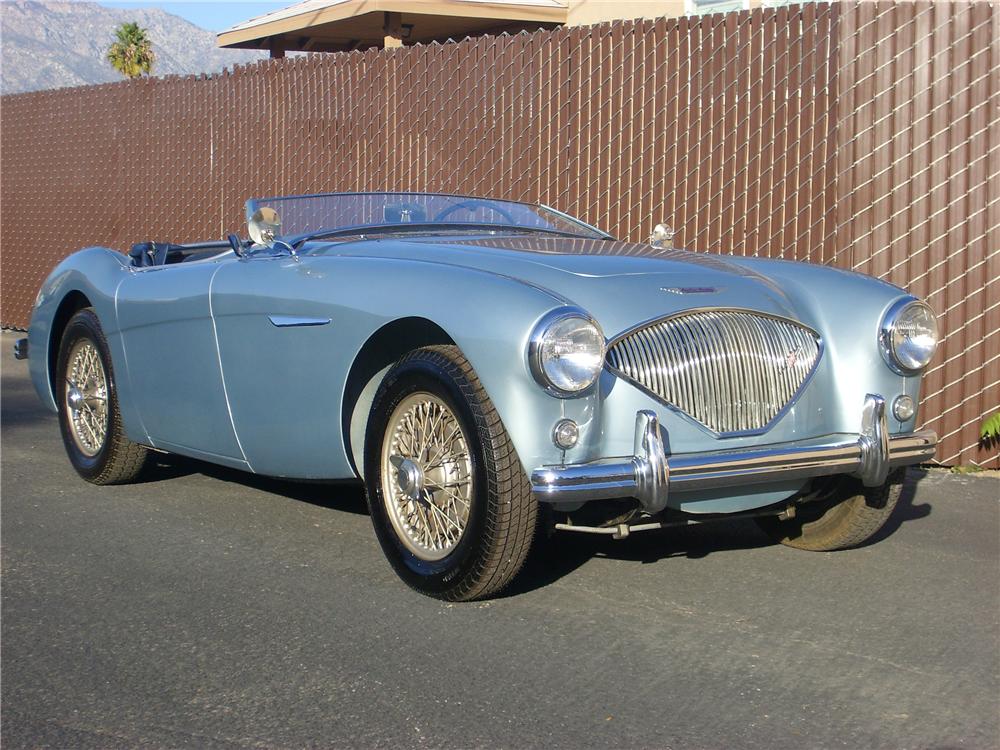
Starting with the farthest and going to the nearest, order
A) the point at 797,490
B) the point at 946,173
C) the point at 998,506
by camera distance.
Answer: the point at 946,173
the point at 998,506
the point at 797,490

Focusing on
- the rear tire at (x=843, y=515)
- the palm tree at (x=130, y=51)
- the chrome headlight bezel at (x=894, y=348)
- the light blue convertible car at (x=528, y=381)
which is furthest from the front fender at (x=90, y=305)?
the palm tree at (x=130, y=51)

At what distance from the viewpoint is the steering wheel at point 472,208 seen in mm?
5289

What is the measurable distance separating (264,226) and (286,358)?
65cm

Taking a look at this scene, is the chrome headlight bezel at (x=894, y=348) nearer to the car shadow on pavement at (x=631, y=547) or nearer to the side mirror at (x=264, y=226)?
the car shadow on pavement at (x=631, y=547)

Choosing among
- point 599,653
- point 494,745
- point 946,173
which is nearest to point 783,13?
point 946,173

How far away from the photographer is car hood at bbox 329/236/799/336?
3.83m

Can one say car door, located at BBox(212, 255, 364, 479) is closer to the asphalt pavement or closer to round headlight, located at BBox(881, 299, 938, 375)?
the asphalt pavement

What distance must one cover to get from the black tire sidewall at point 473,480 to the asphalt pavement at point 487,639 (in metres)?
0.10

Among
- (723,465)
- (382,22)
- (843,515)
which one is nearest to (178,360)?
(723,465)

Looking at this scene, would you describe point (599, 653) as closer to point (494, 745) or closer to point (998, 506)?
point (494, 745)

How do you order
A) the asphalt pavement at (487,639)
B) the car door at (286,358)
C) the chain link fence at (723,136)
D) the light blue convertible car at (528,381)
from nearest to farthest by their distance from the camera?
1. the asphalt pavement at (487,639)
2. the light blue convertible car at (528,381)
3. the car door at (286,358)
4. the chain link fence at (723,136)

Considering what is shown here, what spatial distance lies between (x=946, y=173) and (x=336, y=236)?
3313 millimetres

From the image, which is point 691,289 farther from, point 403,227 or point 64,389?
point 64,389

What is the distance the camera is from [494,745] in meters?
2.88
